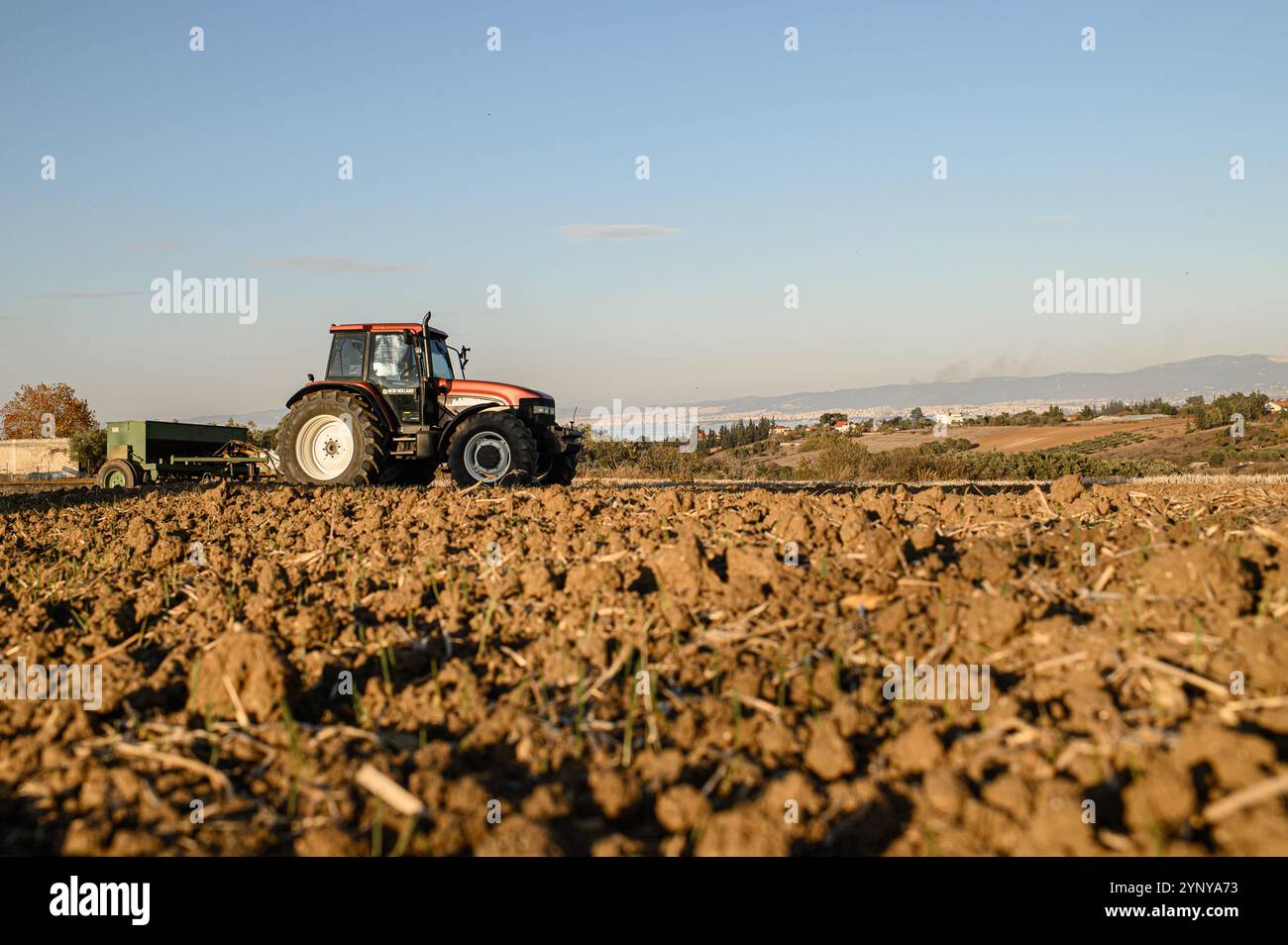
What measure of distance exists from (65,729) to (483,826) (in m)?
1.82

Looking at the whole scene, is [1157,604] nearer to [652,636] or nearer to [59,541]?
[652,636]

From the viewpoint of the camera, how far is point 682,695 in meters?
3.25

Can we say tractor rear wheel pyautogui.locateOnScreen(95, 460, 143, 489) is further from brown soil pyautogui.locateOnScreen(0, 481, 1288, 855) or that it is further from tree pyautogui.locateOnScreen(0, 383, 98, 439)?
tree pyautogui.locateOnScreen(0, 383, 98, 439)

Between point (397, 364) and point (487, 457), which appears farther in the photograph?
point (397, 364)

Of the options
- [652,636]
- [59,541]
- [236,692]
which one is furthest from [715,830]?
[59,541]

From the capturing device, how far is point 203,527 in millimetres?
6699

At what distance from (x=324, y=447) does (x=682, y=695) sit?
32.0 feet

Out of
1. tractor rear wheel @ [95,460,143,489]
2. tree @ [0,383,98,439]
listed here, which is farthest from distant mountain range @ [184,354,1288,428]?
tractor rear wheel @ [95,460,143,489]

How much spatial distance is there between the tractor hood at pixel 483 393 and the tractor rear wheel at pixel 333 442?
3.08 ft
